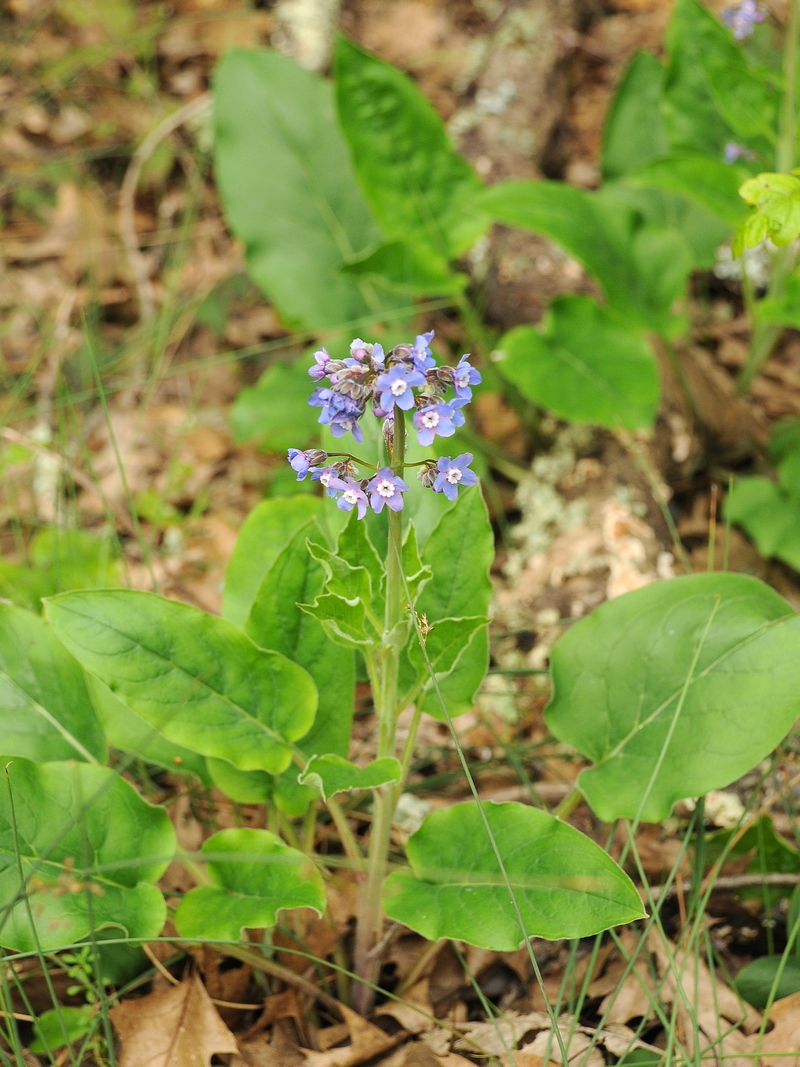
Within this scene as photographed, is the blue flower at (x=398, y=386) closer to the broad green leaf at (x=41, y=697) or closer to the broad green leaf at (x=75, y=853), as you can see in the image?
the broad green leaf at (x=75, y=853)

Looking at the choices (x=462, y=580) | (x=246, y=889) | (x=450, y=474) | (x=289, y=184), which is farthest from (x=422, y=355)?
(x=289, y=184)

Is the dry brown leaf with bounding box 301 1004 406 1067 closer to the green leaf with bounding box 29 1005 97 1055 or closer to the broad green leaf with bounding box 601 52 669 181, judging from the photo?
the green leaf with bounding box 29 1005 97 1055

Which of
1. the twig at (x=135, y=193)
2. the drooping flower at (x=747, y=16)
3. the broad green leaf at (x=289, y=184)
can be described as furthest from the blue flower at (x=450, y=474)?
the twig at (x=135, y=193)

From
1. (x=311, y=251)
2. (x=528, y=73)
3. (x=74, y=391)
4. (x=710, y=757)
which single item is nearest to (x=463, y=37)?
(x=528, y=73)

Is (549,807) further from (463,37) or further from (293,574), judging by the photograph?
(463,37)

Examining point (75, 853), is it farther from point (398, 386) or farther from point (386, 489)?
point (398, 386)

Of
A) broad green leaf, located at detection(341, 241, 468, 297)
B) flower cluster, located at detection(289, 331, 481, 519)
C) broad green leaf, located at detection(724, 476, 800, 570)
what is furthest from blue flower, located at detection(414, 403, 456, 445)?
broad green leaf, located at detection(724, 476, 800, 570)
